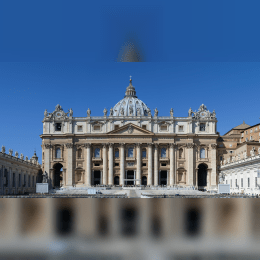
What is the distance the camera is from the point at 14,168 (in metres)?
64.2

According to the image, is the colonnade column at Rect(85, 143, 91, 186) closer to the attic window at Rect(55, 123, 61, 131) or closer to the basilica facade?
the basilica facade

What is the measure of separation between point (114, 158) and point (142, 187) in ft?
42.1

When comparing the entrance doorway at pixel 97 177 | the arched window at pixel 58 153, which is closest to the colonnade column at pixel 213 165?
the entrance doorway at pixel 97 177

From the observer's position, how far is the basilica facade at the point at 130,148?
83.6 metres

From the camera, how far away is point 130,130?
83.9 m

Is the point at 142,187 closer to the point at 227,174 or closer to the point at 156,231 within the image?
the point at 227,174

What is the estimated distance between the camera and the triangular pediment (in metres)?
83.4

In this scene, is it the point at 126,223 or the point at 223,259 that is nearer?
the point at 223,259

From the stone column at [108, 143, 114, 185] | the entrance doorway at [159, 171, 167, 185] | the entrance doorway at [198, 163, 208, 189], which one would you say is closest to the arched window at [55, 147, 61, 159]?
the stone column at [108, 143, 114, 185]

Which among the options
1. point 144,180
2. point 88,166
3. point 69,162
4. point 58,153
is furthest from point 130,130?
point 58,153

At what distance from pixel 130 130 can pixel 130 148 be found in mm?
4445

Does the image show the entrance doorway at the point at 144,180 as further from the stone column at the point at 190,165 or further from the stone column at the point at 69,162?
the stone column at the point at 69,162

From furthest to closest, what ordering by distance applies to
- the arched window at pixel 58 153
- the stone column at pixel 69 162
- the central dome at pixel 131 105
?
the central dome at pixel 131 105
the arched window at pixel 58 153
the stone column at pixel 69 162

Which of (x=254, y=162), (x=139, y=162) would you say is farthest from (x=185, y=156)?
(x=254, y=162)
